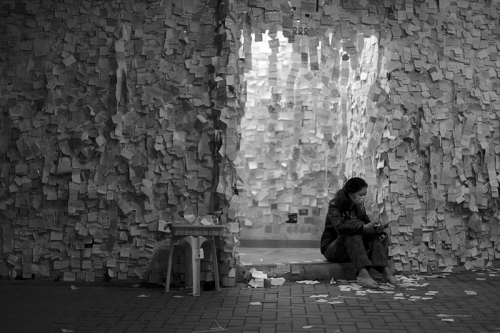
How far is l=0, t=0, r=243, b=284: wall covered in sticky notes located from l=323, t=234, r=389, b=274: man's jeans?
106cm

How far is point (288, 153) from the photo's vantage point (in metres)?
8.23

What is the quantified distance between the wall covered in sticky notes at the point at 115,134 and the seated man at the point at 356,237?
3.42 ft

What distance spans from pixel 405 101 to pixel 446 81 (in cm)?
54

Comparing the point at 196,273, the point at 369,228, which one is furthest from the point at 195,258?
the point at 369,228

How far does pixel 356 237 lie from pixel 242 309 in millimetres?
1636

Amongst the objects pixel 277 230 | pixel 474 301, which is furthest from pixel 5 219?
pixel 474 301

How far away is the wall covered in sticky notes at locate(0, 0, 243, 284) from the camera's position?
6.12 metres

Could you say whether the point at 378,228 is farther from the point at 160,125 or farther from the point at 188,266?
the point at 160,125

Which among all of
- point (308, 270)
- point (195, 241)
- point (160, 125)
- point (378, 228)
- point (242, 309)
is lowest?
point (242, 309)

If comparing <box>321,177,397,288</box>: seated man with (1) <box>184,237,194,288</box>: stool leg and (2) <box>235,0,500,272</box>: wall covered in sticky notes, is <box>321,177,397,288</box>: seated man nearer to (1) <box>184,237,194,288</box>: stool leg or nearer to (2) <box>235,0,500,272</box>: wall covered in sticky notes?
(2) <box>235,0,500,272</box>: wall covered in sticky notes

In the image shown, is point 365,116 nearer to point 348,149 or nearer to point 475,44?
point 348,149

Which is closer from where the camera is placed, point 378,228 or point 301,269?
point 378,228

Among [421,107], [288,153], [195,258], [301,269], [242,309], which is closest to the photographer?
[242,309]

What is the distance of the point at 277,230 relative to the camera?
8148 mm
